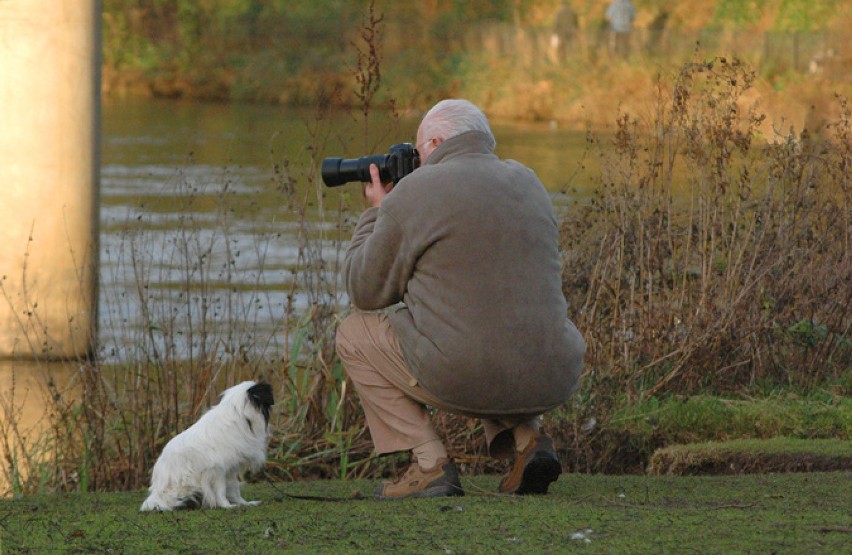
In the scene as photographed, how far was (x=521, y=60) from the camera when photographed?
3106cm

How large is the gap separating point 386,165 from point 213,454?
117 cm

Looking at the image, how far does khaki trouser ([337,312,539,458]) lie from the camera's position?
4312 mm

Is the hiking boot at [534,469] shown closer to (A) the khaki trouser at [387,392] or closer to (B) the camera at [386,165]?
(A) the khaki trouser at [387,392]

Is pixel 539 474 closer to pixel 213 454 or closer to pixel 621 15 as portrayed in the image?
pixel 213 454

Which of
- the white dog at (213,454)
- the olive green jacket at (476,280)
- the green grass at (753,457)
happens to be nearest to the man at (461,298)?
the olive green jacket at (476,280)

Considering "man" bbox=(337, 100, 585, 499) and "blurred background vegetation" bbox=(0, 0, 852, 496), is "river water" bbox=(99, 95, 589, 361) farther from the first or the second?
"man" bbox=(337, 100, 585, 499)

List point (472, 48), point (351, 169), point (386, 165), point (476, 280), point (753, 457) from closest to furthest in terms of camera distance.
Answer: point (476, 280) → point (386, 165) → point (351, 169) → point (753, 457) → point (472, 48)

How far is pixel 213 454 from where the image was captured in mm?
4238

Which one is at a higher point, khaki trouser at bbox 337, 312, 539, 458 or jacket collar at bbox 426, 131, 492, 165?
jacket collar at bbox 426, 131, 492, 165

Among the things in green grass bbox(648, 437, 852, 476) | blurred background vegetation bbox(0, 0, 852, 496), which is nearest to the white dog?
blurred background vegetation bbox(0, 0, 852, 496)

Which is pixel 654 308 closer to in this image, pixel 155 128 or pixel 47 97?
pixel 47 97

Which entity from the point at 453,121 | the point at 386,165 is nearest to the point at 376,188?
the point at 386,165

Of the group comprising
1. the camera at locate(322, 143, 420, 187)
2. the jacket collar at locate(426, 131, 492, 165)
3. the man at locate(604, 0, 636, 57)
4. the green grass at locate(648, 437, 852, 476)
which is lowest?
the green grass at locate(648, 437, 852, 476)

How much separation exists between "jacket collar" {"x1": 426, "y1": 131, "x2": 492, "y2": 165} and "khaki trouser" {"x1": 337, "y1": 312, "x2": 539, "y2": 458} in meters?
0.59
